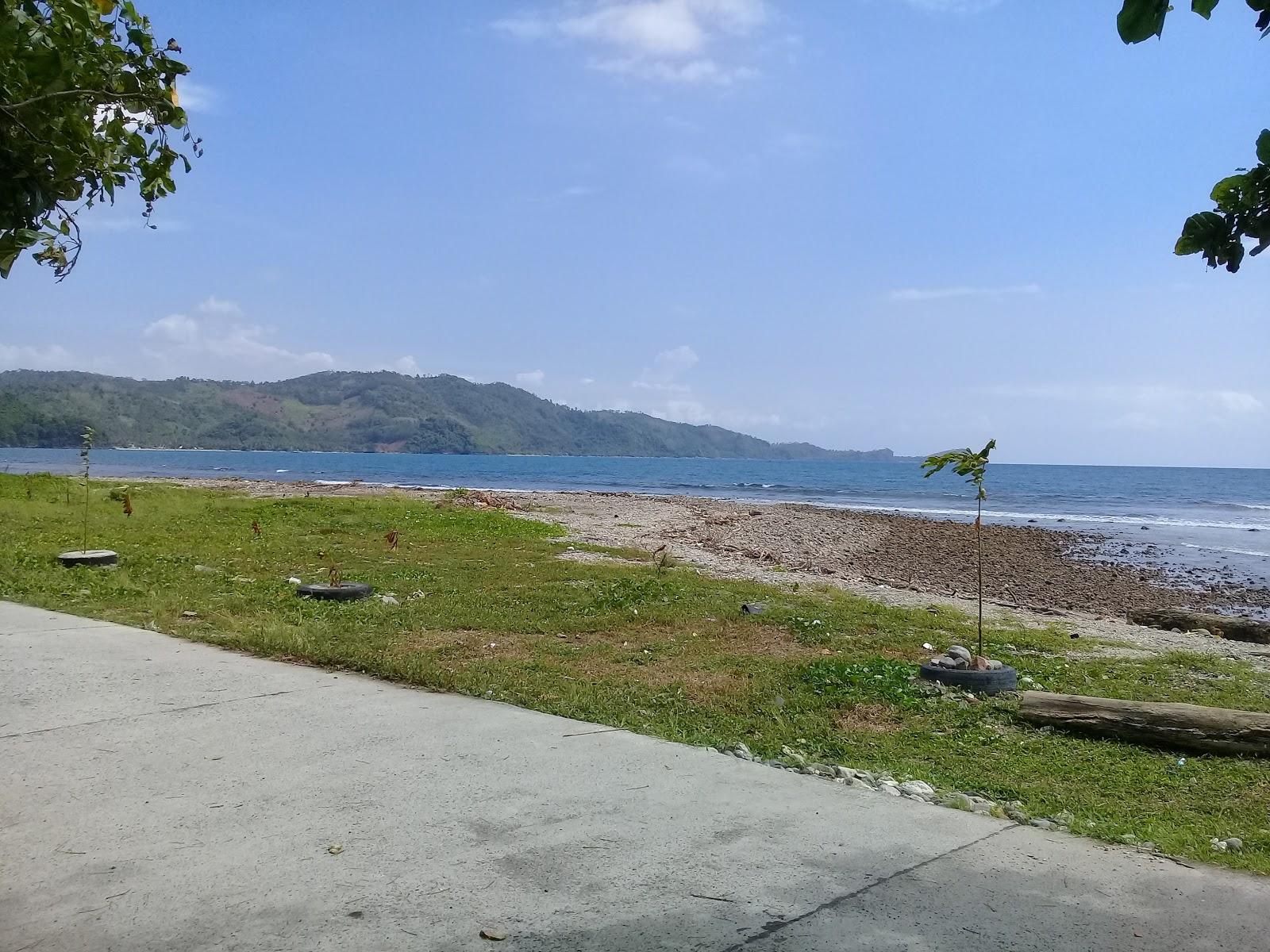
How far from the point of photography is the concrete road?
11.3ft

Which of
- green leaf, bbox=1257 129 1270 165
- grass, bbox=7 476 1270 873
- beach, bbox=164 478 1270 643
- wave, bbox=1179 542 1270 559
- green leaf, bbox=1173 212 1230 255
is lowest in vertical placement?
beach, bbox=164 478 1270 643

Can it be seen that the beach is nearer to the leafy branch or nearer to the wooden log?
the wooden log

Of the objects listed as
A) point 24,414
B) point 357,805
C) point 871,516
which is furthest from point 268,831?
point 24,414

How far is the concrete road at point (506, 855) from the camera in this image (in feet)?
11.3

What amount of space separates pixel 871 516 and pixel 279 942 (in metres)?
45.2

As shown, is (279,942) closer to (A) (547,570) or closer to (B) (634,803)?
(B) (634,803)

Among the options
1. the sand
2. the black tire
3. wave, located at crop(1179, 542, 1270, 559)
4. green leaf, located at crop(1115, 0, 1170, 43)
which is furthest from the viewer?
wave, located at crop(1179, 542, 1270, 559)

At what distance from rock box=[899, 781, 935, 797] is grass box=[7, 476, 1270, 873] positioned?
0.23 metres

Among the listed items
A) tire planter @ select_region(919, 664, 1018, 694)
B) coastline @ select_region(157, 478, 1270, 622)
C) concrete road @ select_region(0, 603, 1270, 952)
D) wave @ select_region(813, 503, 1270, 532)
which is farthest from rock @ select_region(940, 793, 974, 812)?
wave @ select_region(813, 503, 1270, 532)

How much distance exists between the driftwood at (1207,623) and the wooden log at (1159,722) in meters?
9.23

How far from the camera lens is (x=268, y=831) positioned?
4.34m

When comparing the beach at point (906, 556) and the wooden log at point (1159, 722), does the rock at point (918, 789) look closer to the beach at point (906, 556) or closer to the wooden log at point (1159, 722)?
the wooden log at point (1159, 722)

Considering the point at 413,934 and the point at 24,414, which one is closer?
the point at 413,934

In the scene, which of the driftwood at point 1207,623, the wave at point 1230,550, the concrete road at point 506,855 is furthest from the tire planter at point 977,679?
the wave at point 1230,550
